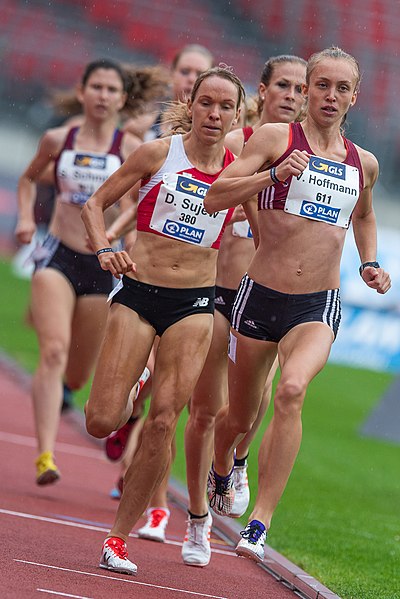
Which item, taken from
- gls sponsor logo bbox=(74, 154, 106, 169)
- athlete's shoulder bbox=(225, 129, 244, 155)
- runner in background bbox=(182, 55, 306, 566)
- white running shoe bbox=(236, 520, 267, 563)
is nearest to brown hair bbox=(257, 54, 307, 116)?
runner in background bbox=(182, 55, 306, 566)

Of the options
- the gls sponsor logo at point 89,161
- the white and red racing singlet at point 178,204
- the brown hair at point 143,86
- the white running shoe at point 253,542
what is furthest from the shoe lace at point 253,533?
the brown hair at point 143,86

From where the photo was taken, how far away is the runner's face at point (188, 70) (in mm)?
9016

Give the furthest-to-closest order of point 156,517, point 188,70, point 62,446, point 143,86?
1. point 62,446
2. point 143,86
3. point 188,70
4. point 156,517

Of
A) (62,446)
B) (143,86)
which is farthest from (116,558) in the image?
(62,446)

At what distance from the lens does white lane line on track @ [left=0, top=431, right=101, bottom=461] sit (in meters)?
10.6

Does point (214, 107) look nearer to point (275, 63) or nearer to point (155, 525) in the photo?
point (275, 63)

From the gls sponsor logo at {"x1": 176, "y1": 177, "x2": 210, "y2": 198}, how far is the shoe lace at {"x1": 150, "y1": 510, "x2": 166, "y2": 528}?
2.13 meters

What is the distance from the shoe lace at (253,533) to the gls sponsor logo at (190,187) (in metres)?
1.62

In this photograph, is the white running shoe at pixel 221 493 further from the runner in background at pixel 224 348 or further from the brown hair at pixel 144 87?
the brown hair at pixel 144 87

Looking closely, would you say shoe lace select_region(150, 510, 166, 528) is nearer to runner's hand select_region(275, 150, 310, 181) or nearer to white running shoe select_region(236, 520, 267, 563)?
white running shoe select_region(236, 520, 267, 563)

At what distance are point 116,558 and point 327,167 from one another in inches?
81.4

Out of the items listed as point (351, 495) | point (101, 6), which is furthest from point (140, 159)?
point (101, 6)

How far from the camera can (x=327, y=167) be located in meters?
6.06

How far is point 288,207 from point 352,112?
863 inches
